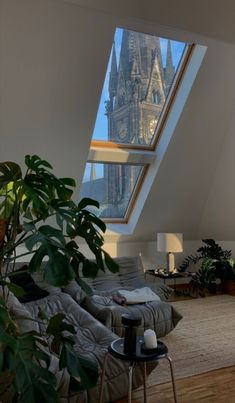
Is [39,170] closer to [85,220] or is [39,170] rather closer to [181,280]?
[85,220]

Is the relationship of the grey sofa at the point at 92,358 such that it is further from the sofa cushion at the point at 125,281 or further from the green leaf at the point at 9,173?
the sofa cushion at the point at 125,281

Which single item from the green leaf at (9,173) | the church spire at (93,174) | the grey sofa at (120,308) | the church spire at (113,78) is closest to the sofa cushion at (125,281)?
the grey sofa at (120,308)

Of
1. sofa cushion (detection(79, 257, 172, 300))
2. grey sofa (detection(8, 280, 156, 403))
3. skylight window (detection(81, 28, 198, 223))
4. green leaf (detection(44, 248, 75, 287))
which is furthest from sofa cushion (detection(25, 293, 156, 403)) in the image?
skylight window (detection(81, 28, 198, 223))

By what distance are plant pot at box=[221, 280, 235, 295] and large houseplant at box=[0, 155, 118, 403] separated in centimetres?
477

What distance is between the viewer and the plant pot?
587 centimetres

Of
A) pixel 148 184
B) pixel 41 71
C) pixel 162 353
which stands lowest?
pixel 162 353

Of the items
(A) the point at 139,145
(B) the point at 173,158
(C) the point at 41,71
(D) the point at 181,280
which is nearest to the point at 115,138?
(A) the point at 139,145

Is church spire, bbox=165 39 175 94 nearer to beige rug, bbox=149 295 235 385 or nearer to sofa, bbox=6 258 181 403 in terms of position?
sofa, bbox=6 258 181 403

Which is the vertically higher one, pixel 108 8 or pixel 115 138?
pixel 108 8

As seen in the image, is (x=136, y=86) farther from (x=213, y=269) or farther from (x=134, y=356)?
(x=134, y=356)

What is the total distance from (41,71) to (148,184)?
2.45 metres

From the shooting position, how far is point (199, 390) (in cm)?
276

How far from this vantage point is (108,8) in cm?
237

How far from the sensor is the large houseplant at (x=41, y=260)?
132cm
